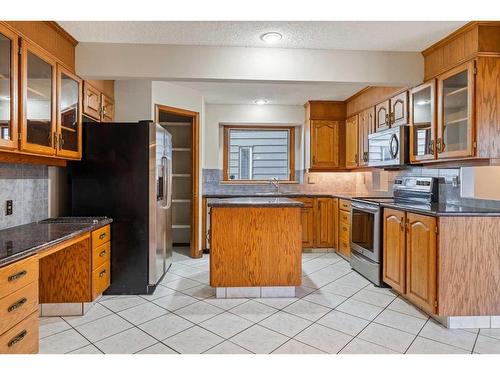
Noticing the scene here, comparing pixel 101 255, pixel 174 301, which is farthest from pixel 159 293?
pixel 101 255

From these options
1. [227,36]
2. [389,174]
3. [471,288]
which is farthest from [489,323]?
[227,36]

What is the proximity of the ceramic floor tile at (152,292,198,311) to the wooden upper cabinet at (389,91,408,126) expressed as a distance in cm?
289

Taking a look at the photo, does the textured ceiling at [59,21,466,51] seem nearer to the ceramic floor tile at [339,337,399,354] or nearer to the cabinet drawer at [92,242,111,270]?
the cabinet drawer at [92,242,111,270]

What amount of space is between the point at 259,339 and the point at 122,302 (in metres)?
1.43

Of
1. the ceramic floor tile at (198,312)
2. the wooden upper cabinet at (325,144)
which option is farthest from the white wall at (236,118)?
the ceramic floor tile at (198,312)

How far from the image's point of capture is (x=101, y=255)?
285 centimetres

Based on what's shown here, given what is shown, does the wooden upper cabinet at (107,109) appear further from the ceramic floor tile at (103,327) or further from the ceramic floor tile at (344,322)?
the ceramic floor tile at (344,322)

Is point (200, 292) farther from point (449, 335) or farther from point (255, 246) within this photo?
point (449, 335)

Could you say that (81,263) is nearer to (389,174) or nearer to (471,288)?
(471,288)

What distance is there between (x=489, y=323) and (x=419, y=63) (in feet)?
7.79

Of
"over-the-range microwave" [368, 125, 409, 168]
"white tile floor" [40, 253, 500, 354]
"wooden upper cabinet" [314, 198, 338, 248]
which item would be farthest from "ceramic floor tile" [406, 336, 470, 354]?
"wooden upper cabinet" [314, 198, 338, 248]

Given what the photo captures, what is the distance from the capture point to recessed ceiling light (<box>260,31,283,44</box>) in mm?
2742

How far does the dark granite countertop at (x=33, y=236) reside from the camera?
5.45ft

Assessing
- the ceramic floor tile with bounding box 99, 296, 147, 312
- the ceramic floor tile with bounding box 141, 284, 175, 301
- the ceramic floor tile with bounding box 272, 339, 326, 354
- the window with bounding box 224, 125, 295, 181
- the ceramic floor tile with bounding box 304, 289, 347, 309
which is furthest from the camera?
the window with bounding box 224, 125, 295, 181
